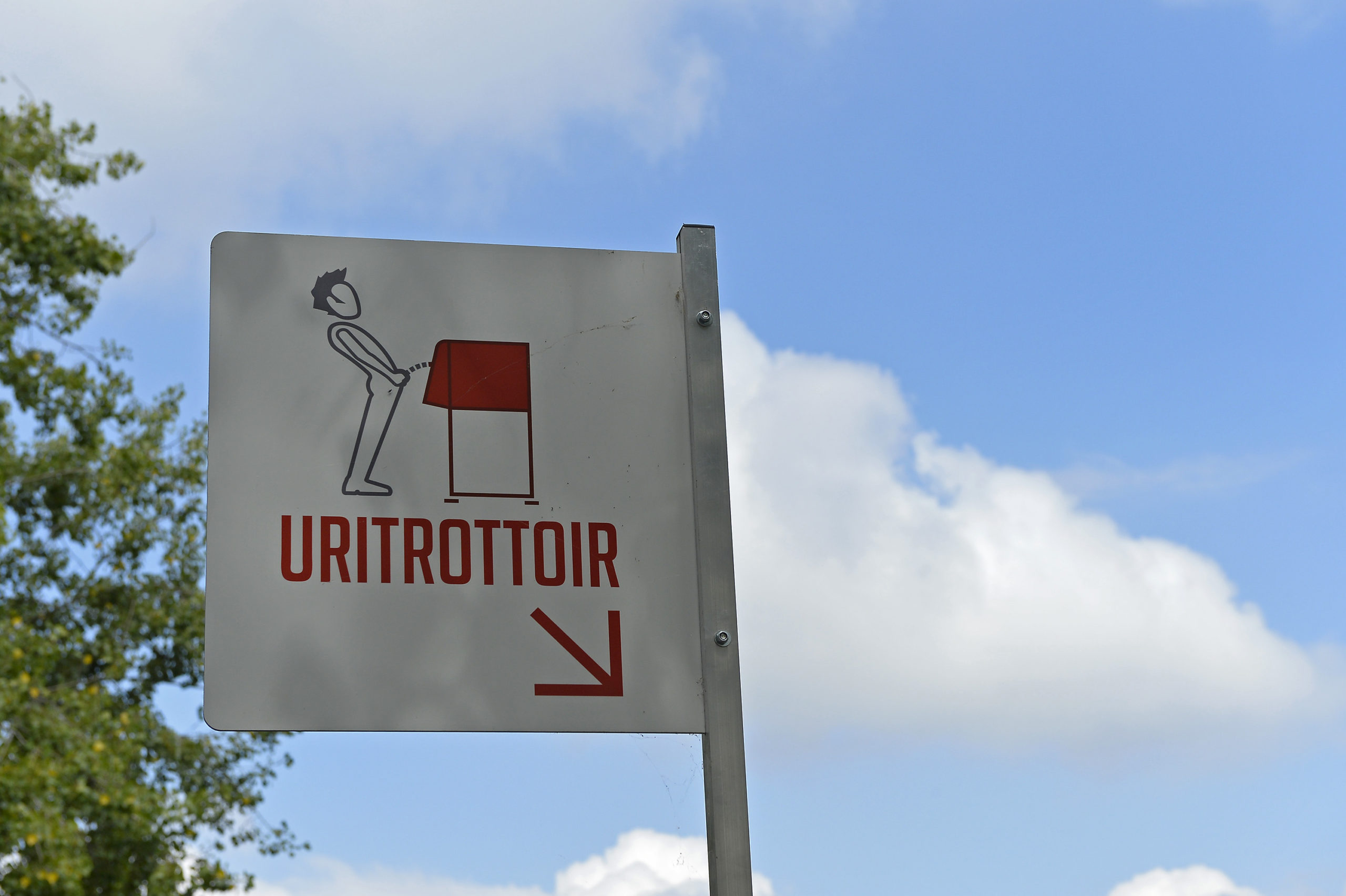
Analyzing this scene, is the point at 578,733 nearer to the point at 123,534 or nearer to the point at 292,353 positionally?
the point at 292,353

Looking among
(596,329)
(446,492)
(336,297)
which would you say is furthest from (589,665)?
(336,297)

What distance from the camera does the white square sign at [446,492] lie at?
2.12 meters

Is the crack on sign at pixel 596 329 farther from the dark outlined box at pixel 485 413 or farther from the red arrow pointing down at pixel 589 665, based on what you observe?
the red arrow pointing down at pixel 589 665

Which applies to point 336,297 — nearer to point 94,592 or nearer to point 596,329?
point 596,329

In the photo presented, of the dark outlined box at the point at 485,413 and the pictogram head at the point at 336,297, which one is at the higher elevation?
the pictogram head at the point at 336,297

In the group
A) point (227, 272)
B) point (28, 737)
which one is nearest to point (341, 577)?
point (227, 272)

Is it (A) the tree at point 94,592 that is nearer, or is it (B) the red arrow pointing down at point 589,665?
(B) the red arrow pointing down at point 589,665

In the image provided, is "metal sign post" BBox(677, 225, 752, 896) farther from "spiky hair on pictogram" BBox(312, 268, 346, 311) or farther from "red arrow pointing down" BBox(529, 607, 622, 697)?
"spiky hair on pictogram" BBox(312, 268, 346, 311)

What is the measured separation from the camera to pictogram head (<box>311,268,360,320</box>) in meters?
2.28

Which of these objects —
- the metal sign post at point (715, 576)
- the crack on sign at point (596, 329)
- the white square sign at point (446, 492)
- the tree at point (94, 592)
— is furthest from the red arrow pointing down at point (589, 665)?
the tree at point (94, 592)

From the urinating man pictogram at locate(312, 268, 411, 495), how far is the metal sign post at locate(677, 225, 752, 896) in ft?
1.69

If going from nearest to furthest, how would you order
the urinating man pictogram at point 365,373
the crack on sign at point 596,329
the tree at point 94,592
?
the urinating man pictogram at point 365,373
the crack on sign at point 596,329
the tree at point 94,592

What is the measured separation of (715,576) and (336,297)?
0.81m

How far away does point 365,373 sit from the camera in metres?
2.25
